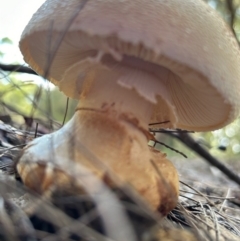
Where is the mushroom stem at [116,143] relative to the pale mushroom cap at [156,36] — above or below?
below

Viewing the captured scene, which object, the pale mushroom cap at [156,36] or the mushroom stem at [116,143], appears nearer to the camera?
the pale mushroom cap at [156,36]

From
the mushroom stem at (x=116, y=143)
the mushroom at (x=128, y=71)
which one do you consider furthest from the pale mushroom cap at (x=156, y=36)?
the mushroom stem at (x=116, y=143)

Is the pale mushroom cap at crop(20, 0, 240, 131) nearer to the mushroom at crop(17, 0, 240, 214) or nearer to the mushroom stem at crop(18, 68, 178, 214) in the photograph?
the mushroom at crop(17, 0, 240, 214)

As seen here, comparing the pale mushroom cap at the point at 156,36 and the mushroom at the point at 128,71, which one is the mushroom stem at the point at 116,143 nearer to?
the mushroom at the point at 128,71

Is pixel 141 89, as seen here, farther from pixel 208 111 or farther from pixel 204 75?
pixel 208 111

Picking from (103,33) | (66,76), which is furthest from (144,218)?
(66,76)

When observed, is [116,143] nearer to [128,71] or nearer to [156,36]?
[128,71]

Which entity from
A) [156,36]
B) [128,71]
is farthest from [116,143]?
[156,36]
